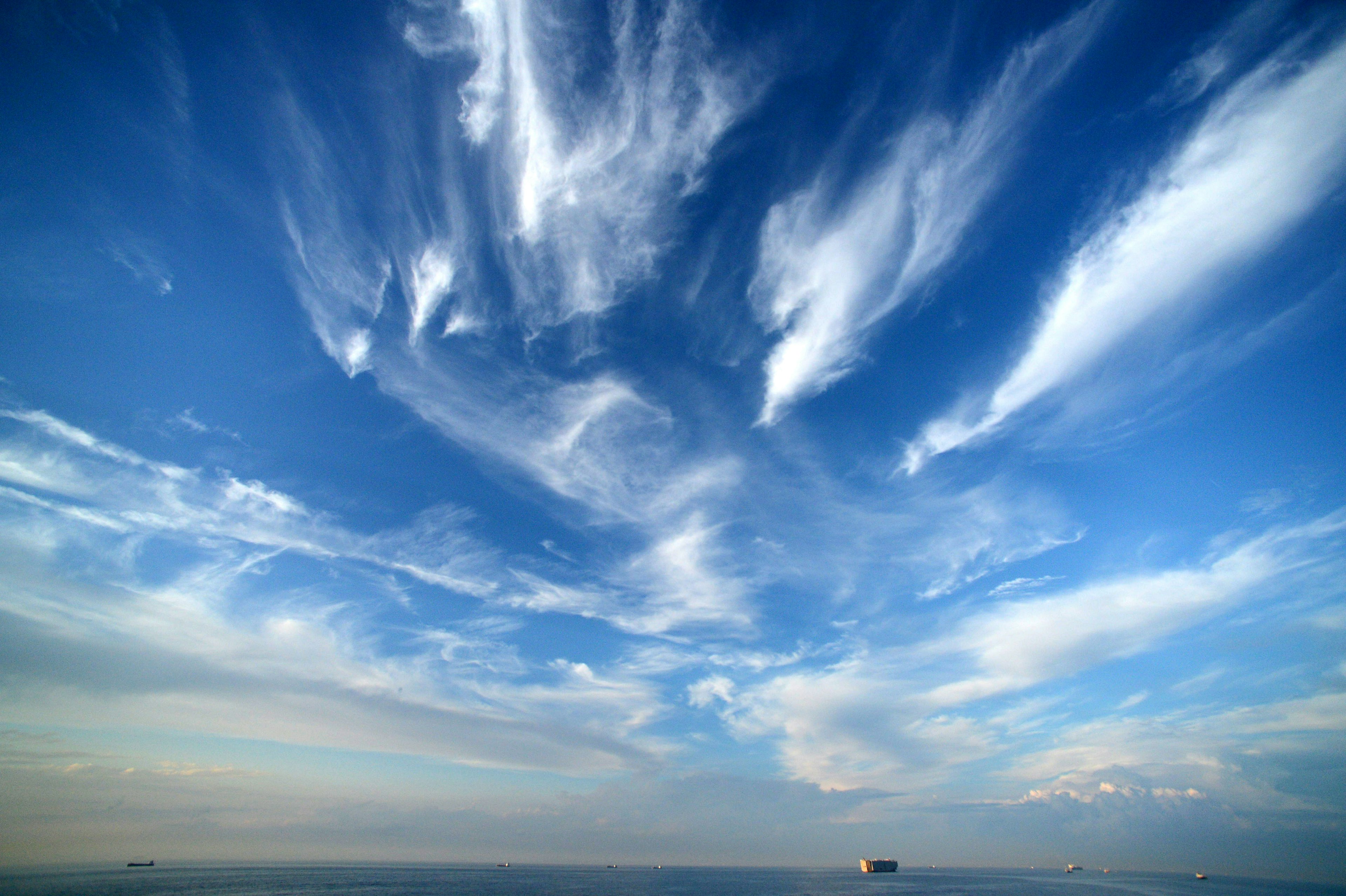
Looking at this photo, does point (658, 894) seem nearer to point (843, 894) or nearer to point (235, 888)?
point (843, 894)

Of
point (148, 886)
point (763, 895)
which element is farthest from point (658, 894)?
point (148, 886)

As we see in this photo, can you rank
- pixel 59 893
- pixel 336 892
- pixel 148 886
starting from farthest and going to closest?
pixel 148 886, pixel 336 892, pixel 59 893

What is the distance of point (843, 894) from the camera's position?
197250 mm

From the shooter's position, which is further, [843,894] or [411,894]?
[843,894]

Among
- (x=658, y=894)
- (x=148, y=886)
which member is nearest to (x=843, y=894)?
(x=658, y=894)

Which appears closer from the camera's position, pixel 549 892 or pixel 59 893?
pixel 59 893

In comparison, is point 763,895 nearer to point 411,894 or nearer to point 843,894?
point 843,894

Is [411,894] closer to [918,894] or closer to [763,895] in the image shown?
[763,895]

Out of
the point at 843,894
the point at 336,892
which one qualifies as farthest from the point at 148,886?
the point at 843,894

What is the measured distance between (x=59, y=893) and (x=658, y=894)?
17730cm

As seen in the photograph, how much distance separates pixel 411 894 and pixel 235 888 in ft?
203

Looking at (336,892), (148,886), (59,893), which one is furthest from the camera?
(148,886)

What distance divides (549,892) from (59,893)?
456 ft

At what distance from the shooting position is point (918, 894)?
19688 centimetres
